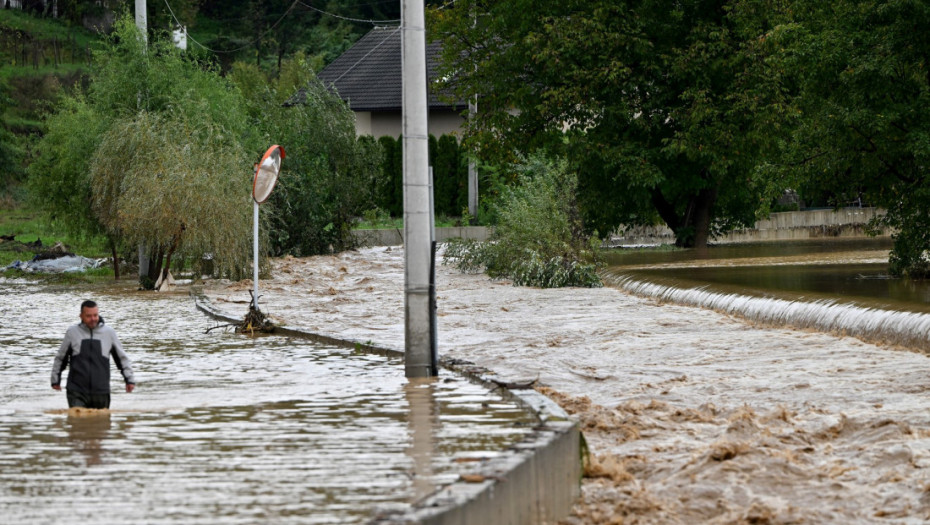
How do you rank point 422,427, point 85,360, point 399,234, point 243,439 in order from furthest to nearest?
point 399,234
point 85,360
point 422,427
point 243,439

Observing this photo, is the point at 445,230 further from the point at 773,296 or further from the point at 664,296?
the point at 773,296

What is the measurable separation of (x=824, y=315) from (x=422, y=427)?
923cm

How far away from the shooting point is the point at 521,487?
7145 mm

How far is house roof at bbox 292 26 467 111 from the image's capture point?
192ft

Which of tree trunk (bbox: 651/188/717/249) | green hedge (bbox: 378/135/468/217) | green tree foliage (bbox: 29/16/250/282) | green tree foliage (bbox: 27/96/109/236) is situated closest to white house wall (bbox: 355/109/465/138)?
green hedge (bbox: 378/135/468/217)

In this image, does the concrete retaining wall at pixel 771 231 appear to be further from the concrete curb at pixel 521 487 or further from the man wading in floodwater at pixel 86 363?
the concrete curb at pixel 521 487

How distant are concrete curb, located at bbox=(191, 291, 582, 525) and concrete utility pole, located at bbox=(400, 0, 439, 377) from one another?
11.5 ft

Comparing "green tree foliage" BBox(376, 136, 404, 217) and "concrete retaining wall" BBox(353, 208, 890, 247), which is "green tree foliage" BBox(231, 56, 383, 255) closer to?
"concrete retaining wall" BBox(353, 208, 890, 247)

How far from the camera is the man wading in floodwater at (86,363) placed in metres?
10.9

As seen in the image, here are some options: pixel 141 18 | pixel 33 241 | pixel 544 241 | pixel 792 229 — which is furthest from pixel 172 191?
pixel 792 229

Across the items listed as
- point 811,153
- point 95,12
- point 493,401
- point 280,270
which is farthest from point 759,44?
point 95,12

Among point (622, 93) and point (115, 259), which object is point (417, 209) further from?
point (622, 93)

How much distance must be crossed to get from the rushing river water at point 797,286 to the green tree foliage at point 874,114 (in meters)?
1.30

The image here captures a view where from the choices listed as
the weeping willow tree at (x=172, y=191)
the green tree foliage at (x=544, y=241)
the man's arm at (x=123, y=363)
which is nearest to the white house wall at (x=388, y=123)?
the green tree foliage at (x=544, y=241)
